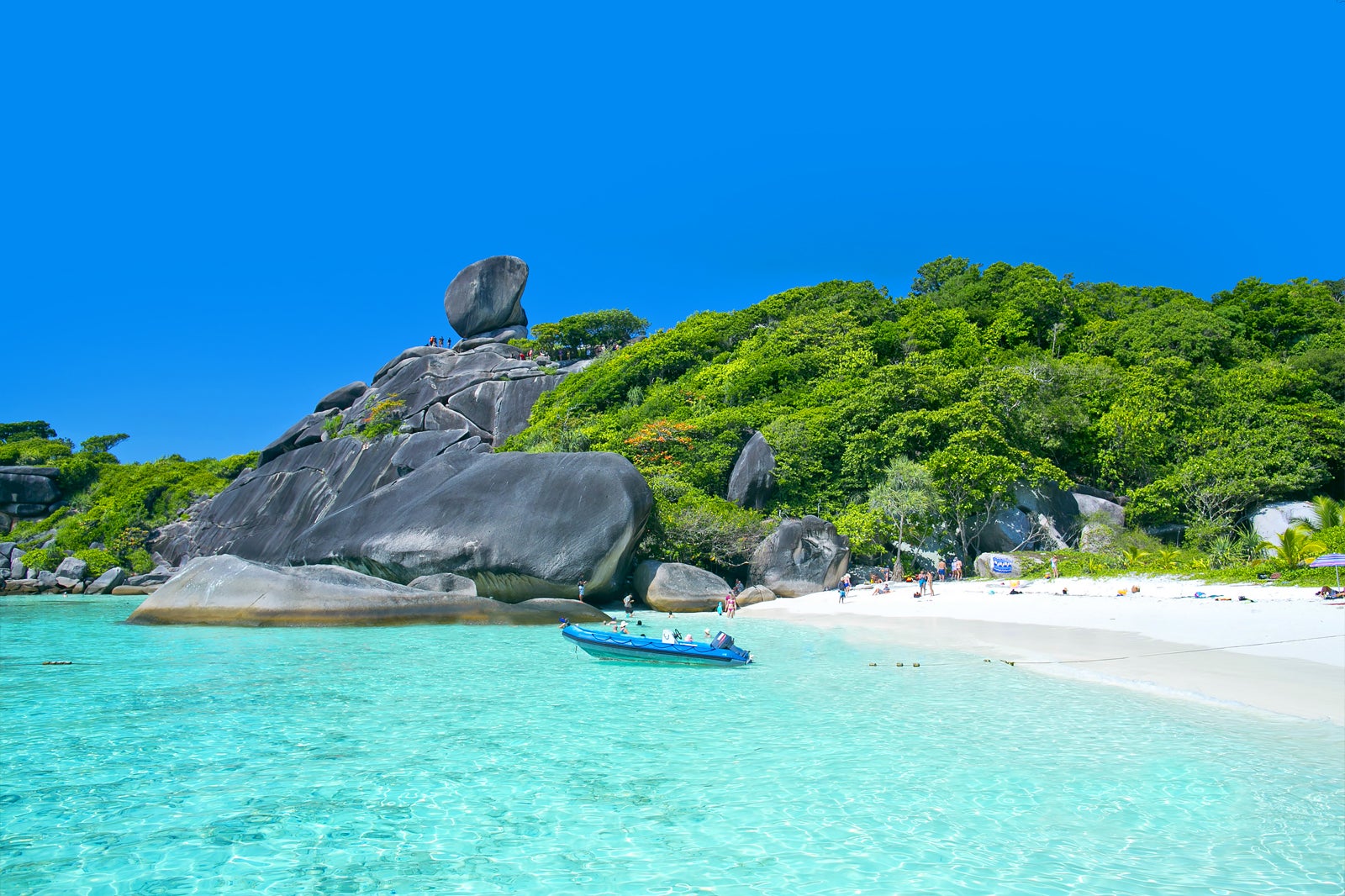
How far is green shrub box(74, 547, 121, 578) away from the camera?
35219 mm

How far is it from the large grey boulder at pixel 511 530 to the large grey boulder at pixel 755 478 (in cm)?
691

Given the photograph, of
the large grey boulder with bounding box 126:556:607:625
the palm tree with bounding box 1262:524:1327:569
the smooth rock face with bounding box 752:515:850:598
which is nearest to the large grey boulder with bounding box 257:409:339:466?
the large grey boulder with bounding box 126:556:607:625

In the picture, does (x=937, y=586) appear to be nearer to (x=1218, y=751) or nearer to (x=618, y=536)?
(x=618, y=536)

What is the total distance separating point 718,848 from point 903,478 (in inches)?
770

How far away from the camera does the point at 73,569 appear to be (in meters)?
34.4

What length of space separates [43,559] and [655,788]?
42.5 metres

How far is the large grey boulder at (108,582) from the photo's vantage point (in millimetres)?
32375

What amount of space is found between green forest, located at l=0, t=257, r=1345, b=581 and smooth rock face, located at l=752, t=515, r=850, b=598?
655mm

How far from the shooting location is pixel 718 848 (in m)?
4.64

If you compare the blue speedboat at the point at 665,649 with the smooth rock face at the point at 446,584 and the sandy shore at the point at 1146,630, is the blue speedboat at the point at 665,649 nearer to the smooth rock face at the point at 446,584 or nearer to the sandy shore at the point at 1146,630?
the sandy shore at the point at 1146,630

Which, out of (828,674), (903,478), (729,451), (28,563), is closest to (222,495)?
(28,563)

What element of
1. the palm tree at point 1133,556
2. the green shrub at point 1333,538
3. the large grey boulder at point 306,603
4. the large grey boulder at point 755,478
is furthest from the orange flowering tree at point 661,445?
the green shrub at point 1333,538

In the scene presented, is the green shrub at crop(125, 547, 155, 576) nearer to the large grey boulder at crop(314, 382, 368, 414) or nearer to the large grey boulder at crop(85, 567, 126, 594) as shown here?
the large grey boulder at crop(85, 567, 126, 594)

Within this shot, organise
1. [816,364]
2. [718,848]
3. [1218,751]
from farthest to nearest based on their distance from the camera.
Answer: [816,364]
[1218,751]
[718,848]
